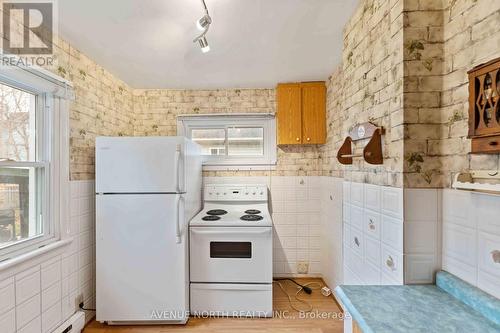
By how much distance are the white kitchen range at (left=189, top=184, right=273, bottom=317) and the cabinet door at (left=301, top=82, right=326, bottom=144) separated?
1.21 metres

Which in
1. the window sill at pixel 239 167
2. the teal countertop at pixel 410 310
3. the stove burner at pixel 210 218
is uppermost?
the window sill at pixel 239 167

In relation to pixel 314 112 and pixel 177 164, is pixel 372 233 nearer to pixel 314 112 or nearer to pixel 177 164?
pixel 177 164

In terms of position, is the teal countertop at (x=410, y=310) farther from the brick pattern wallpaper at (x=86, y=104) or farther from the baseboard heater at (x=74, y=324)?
the brick pattern wallpaper at (x=86, y=104)

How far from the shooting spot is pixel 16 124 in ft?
5.29

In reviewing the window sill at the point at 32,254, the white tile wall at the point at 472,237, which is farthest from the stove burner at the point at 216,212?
the white tile wall at the point at 472,237

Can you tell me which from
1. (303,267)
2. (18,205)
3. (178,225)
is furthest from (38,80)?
(303,267)

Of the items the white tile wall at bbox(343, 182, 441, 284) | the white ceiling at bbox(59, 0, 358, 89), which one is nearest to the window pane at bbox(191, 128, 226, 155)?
the white ceiling at bbox(59, 0, 358, 89)

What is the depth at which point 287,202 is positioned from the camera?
2.97 m

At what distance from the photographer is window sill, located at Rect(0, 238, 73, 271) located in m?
1.38

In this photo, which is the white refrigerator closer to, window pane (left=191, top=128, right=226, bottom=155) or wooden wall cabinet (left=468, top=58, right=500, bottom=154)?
window pane (left=191, top=128, right=226, bottom=155)

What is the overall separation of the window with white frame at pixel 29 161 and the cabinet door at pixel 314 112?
2357mm

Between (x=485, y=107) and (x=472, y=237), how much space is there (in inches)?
19.7

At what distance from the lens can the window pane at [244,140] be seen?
3.07 meters

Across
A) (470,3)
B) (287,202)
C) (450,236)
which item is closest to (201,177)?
(287,202)
